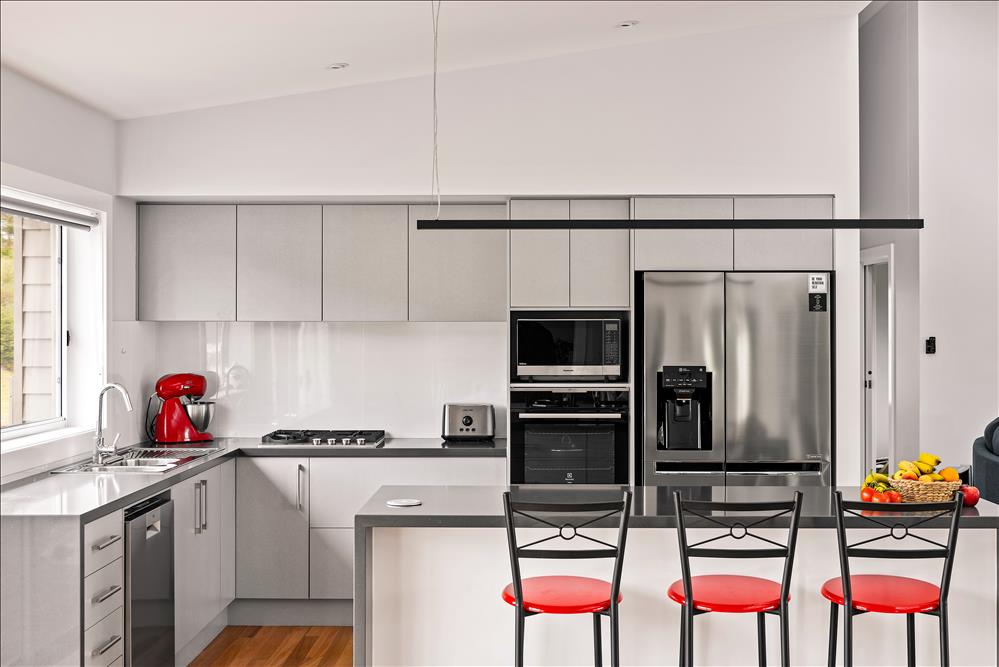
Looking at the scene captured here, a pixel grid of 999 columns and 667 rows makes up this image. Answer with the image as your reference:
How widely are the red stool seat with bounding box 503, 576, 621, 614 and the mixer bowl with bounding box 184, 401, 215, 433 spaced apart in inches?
105

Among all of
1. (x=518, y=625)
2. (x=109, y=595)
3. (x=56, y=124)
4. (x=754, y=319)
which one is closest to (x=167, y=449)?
→ (x=109, y=595)

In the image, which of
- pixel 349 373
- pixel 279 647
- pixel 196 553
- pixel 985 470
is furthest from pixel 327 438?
pixel 985 470

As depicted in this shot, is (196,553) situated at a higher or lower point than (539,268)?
lower

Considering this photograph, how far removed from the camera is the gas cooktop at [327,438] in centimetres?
456

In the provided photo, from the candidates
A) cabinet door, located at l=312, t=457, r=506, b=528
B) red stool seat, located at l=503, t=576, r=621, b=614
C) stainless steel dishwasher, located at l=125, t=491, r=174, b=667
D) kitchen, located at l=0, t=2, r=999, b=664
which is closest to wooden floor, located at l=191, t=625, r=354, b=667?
kitchen, located at l=0, t=2, r=999, b=664

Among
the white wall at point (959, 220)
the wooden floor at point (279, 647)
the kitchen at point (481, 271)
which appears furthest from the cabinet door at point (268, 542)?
the white wall at point (959, 220)

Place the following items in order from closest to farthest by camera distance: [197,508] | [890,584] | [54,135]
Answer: [890,584]
[54,135]
[197,508]

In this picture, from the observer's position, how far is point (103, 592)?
311 centimetres

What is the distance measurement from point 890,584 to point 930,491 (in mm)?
358

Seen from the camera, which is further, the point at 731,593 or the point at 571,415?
the point at 571,415

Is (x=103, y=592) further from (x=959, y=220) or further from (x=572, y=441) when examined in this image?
(x=959, y=220)

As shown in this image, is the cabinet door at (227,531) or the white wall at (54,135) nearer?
the white wall at (54,135)

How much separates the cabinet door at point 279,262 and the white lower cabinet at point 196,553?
94 cm

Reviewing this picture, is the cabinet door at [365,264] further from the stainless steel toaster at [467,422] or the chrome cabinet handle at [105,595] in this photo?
the chrome cabinet handle at [105,595]
